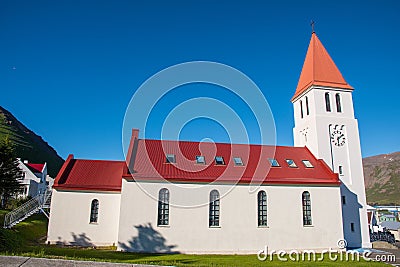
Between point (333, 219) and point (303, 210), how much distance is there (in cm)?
265

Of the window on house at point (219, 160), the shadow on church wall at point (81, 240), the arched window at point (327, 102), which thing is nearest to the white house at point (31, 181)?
the shadow on church wall at point (81, 240)

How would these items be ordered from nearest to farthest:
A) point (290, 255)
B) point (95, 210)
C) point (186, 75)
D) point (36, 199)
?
point (186, 75) < point (290, 255) < point (95, 210) < point (36, 199)

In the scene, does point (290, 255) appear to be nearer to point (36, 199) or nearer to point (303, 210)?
point (303, 210)

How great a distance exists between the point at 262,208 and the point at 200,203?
503cm

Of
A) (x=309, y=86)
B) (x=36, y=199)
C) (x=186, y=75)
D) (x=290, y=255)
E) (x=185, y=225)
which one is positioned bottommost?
(x=290, y=255)

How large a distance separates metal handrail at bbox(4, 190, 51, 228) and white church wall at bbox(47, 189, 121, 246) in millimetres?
3928

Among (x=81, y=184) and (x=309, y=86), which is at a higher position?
(x=309, y=86)

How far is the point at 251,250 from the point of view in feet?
75.8

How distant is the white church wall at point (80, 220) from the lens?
75.8 feet

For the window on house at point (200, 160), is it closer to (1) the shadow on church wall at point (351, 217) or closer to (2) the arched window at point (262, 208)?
(2) the arched window at point (262, 208)

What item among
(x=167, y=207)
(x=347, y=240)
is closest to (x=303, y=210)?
(x=347, y=240)

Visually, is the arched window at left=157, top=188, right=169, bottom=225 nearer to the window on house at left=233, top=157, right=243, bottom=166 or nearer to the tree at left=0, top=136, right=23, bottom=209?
the window on house at left=233, top=157, right=243, bottom=166

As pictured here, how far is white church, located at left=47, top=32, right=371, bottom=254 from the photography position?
22.6m

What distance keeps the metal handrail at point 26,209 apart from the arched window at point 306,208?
22.1 meters
